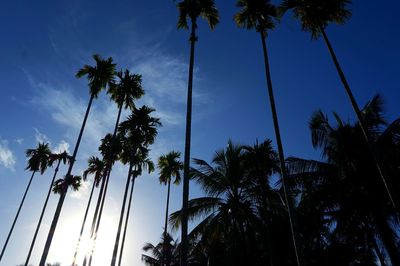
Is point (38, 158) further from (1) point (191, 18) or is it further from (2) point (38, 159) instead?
(1) point (191, 18)

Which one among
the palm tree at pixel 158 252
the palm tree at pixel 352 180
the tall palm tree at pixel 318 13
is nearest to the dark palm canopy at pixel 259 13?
the tall palm tree at pixel 318 13

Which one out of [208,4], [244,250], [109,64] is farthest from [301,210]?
[109,64]

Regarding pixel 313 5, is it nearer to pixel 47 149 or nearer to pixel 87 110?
pixel 87 110

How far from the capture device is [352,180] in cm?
1554

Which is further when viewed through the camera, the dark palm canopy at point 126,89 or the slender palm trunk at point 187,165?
the dark palm canopy at point 126,89

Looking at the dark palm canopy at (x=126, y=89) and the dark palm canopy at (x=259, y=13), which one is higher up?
the dark palm canopy at (x=126, y=89)

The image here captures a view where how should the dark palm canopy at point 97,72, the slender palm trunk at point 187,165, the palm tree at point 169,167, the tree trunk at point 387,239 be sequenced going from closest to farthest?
the slender palm trunk at point 187,165
the tree trunk at point 387,239
the dark palm canopy at point 97,72
the palm tree at point 169,167

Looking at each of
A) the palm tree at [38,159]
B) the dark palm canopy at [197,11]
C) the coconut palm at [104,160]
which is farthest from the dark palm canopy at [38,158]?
the dark palm canopy at [197,11]

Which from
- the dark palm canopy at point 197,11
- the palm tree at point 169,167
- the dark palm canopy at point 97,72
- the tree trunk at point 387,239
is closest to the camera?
the tree trunk at point 387,239

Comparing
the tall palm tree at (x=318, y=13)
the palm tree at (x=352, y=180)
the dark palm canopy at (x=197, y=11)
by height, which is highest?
the dark palm canopy at (x=197, y=11)

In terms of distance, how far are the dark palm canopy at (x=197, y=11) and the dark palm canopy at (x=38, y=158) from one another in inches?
1368

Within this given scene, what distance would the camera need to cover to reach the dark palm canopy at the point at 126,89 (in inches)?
1163

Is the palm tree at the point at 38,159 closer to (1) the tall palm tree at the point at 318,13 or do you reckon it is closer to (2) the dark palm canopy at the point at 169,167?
(2) the dark palm canopy at the point at 169,167

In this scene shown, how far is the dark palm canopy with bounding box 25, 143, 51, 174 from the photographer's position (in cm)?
4256
